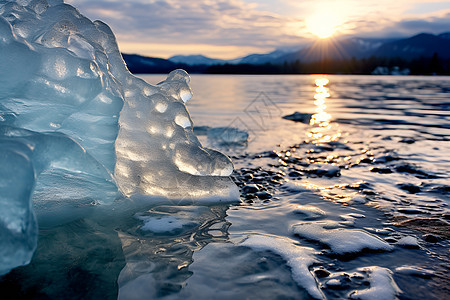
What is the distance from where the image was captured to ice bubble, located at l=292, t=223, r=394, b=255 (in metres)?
2.42

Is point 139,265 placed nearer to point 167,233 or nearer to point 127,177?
point 167,233

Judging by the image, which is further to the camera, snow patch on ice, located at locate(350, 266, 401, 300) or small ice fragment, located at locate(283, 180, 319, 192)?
small ice fragment, located at locate(283, 180, 319, 192)

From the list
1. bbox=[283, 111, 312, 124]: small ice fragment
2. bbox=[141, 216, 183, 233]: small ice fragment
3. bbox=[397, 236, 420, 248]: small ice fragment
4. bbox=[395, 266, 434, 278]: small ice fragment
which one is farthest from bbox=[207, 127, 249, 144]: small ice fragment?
bbox=[395, 266, 434, 278]: small ice fragment

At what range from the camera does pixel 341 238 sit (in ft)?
8.39

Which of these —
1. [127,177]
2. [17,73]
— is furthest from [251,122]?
[17,73]

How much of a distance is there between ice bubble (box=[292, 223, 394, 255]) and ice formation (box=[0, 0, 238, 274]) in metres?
0.98

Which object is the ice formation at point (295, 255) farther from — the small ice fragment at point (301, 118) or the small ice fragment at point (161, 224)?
the small ice fragment at point (301, 118)

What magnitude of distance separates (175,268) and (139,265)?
237 mm

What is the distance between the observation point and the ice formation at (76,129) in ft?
5.84

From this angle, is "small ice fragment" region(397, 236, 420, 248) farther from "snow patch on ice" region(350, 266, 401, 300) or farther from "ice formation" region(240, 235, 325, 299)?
"ice formation" region(240, 235, 325, 299)

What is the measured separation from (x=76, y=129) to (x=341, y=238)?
237 cm

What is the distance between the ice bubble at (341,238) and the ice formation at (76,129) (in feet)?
3.22

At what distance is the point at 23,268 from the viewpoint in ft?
6.75

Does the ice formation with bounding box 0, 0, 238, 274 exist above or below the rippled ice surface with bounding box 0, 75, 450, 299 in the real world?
above
